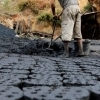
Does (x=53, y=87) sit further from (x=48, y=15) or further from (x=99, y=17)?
(x=48, y=15)

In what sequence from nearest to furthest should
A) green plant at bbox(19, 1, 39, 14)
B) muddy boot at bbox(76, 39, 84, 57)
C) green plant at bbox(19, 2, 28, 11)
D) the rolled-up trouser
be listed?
the rolled-up trouser < muddy boot at bbox(76, 39, 84, 57) < green plant at bbox(19, 1, 39, 14) < green plant at bbox(19, 2, 28, 11)

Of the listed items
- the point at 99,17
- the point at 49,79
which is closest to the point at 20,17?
the point at 99,17

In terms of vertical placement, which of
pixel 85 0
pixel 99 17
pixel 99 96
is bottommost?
pixel 99 96

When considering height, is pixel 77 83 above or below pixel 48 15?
below

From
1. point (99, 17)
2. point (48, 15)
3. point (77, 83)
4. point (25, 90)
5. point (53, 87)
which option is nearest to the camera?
point (25, 90)

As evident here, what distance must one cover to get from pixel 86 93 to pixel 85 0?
3002cm

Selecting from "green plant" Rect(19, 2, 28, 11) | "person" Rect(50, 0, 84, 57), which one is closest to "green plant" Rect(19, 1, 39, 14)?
"green plant" Rect(19, 2, 28, 11)

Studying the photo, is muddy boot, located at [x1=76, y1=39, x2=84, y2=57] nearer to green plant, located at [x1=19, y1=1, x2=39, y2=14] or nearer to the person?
the person

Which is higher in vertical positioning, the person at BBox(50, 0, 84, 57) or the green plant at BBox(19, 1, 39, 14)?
the green plant at BBox(19, 1, 39, 14)

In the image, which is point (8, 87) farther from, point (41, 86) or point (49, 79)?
point (49, 79)

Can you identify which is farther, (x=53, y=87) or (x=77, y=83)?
(x=77, y=83)

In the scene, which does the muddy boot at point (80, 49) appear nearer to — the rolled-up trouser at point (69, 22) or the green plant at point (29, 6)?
the rolled-up trouser at point (69, 22)

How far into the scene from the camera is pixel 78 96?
2.66m

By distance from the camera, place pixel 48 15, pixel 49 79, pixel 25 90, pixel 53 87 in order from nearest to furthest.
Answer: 1. pixel 25 90
2. pixel 53 87
3. pixel 49 79
4. pixel 48 15
